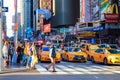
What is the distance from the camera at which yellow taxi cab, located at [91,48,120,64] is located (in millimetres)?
30797

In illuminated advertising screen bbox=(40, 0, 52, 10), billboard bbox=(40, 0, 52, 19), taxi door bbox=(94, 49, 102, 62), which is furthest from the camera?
illuminated advertising screen bbox=(40, 0, 52, 10)

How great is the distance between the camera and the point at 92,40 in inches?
3312

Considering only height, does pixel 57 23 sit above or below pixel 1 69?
above

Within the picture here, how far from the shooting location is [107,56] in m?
31.1

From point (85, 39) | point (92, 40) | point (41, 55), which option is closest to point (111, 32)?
point (92, 40)

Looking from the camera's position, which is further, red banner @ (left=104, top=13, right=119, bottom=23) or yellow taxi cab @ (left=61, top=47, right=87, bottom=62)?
red banner @ (left=104, top=13, right=119, bottom=23)

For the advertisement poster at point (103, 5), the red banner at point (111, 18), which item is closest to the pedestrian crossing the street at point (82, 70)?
the red banner at point (111, 18)

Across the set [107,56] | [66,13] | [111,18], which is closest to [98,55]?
[107,56]

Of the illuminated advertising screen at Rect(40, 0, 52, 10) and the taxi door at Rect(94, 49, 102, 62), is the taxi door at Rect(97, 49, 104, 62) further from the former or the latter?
the illuminated advertising screen at Rect(40, 0, 52, 10)

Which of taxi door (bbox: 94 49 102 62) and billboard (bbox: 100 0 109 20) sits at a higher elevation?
billboard (bbox: 100 0 109 20)

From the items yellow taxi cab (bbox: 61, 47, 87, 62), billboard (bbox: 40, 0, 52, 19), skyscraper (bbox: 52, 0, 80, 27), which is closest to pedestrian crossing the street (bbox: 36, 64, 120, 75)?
yellow taxi cab (bbox: 61, 47, 87, 62)

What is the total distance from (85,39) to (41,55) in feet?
185

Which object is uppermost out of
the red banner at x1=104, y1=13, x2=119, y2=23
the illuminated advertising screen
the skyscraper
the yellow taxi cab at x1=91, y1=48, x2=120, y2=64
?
the illuminated advertising screen
